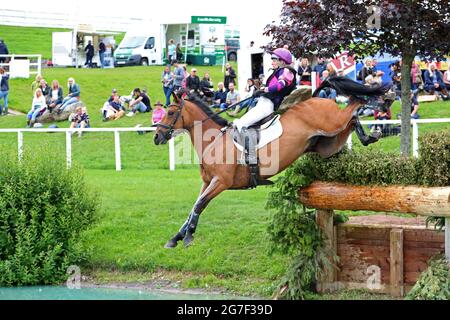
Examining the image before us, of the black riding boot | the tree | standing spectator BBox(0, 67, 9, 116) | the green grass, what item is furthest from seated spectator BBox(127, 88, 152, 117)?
the green grass

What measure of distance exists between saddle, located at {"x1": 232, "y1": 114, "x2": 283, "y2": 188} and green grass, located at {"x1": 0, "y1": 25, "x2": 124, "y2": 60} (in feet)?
115

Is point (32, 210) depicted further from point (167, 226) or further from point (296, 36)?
point (296, 36)

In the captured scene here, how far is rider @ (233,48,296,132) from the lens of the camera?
1137cm

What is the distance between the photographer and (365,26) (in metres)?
13.0

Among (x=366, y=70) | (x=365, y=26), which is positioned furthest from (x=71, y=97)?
(x=365, y=26)

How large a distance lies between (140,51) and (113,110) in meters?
15.5

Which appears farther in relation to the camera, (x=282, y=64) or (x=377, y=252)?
(x=377, y=252)

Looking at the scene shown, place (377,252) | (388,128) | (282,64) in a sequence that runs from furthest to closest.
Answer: (388,128) → (377,252) → (282,64)

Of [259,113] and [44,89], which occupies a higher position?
[44,89]

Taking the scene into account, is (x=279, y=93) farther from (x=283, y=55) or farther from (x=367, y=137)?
(x=367, y=137)
